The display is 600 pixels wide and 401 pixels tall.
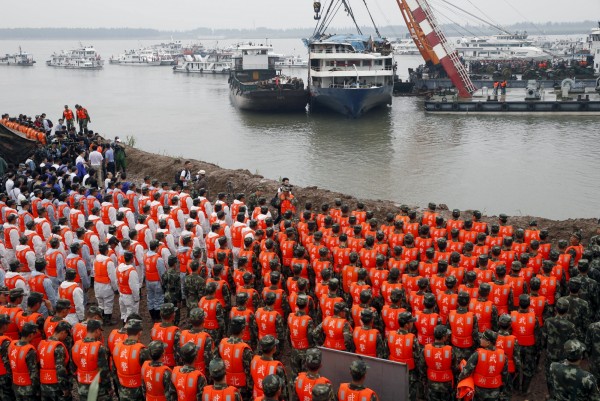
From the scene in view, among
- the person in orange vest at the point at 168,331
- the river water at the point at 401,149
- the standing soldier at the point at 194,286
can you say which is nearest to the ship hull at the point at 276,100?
the river water at the point at 401,149

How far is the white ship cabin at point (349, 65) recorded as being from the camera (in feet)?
115

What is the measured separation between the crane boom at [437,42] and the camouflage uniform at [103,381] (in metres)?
36.4

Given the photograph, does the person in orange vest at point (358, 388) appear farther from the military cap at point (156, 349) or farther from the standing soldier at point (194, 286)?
the standing soldier at point (194, 286)

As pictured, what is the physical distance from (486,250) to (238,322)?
4.36 meters

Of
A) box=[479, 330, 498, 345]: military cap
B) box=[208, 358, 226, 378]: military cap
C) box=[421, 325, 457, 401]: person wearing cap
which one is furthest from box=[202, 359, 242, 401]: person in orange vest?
box=[479, 330, 498, 345]: military cap

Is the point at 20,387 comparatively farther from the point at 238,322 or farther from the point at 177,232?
the point at 177,232

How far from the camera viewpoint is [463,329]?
5.75 metres

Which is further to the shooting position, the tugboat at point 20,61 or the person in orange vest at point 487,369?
the tugboat at point 20,61

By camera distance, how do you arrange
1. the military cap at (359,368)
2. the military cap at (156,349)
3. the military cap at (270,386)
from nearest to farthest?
the military cap at (270,386)
the military cap at (359,368)
the military cap at (156,349)

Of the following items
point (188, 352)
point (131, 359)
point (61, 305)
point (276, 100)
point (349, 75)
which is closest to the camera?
point (188, 352)

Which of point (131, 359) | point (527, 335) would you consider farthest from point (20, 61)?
point (527, 335)

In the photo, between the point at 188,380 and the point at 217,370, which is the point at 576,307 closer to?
the point at 217,370

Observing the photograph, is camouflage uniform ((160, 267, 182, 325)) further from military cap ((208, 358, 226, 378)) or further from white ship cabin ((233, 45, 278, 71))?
white ship cabin ((233, 45, 278, 71))

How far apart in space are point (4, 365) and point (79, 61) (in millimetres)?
99842
